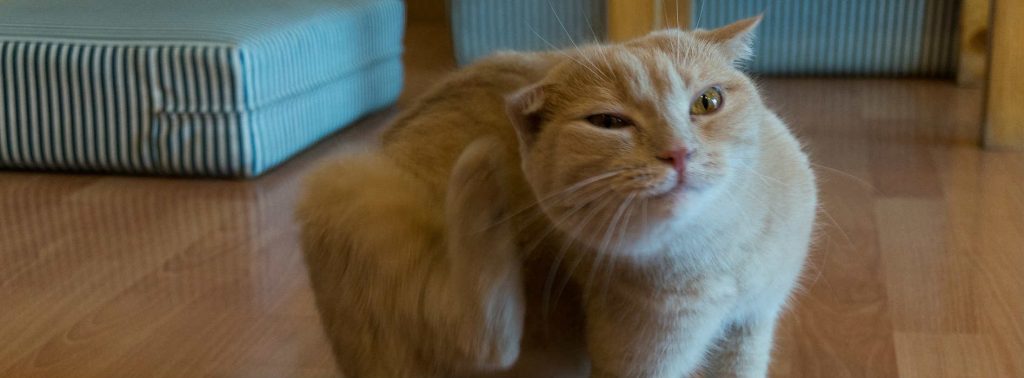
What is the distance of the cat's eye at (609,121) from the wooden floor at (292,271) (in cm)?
49

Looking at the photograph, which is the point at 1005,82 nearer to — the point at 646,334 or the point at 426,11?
the point at 646,334

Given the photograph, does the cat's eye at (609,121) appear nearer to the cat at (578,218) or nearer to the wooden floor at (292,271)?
the cat at (578,218)

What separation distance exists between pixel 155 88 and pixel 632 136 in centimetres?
151

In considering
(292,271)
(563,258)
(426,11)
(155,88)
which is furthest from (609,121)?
(426,11)

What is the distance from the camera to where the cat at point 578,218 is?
93 cm

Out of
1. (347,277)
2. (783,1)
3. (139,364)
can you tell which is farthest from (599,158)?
(783,1)

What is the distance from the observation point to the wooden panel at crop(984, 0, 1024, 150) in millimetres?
2133

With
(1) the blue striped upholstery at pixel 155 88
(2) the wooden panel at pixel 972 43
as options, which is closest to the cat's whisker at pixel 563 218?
(1) the blue striped upholstery at pixel 155 88

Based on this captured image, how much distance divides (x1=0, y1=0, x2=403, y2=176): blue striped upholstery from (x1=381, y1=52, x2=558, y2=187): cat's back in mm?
1036

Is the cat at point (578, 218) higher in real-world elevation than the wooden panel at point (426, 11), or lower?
higher

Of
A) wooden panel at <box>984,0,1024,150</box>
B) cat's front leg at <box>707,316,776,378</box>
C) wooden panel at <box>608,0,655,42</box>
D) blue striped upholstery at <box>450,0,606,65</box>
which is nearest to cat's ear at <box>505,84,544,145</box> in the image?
cat's front leg at <box>707,316,776,378</box>

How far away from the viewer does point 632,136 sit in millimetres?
913

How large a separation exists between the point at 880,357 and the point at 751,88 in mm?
489

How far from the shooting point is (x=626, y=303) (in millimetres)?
1017
